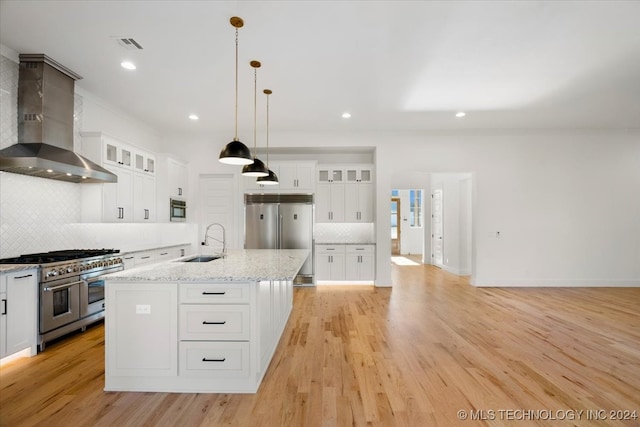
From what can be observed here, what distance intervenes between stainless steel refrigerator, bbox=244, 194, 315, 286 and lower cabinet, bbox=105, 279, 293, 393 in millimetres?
3372

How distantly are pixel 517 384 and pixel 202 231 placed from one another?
5.40 meters

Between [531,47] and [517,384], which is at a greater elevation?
[531,47]

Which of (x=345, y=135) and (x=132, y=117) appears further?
(x=345, y=135)

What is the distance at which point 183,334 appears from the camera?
2.07 meters

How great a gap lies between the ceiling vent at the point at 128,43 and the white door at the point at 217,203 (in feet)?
9.70

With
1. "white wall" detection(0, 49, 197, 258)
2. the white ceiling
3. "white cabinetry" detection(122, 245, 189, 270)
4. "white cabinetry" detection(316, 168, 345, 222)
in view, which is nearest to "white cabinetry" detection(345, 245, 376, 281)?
"white cabinetry" detection(316, 168, 345, 222)

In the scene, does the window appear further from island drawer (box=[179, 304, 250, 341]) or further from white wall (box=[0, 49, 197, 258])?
island drawer (box=[179, 304, 250, 341])

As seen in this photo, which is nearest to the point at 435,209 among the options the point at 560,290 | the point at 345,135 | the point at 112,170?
the point at 560,290

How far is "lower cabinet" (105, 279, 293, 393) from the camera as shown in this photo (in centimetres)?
206

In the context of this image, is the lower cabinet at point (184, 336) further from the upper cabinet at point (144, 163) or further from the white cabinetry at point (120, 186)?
the upper cabinet at point (144, 163)

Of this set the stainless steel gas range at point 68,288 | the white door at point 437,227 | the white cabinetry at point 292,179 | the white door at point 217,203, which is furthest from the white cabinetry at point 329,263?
the white door at point 437,227

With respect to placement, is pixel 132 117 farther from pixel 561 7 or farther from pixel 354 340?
pixel 561 7

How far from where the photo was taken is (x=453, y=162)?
5512mm

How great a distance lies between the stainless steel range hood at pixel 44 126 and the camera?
111 inches
